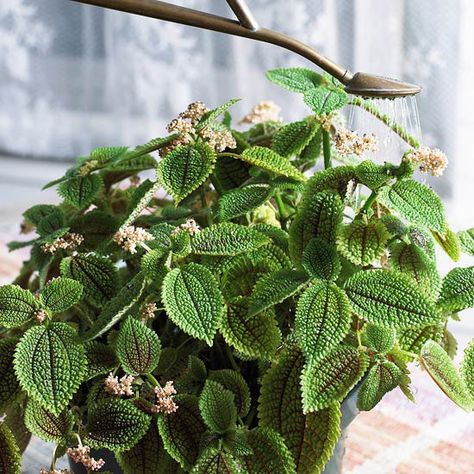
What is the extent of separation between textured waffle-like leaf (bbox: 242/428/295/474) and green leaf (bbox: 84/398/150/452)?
65 mm

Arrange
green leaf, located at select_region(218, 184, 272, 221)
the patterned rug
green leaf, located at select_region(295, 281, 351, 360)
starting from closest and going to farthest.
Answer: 1. green leaf, located at select_region(295, 281, 351, 360)
2. green leaf, located at select_region(218, 184, 272, 221)
3. the patterned rug

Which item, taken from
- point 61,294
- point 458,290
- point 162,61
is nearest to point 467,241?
point 458,290

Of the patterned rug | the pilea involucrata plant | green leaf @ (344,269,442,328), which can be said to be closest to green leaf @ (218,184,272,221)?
the pilea involucrata plant

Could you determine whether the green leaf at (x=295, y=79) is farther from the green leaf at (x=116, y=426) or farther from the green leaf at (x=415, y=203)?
the green leaf at (x=116, y=426)

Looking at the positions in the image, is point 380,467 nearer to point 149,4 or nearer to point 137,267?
point 137,267

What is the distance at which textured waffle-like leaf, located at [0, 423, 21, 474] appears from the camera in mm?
541

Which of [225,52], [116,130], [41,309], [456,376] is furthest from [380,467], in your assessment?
[116,130]

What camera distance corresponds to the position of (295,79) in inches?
26.4

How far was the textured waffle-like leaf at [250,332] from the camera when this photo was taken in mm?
527

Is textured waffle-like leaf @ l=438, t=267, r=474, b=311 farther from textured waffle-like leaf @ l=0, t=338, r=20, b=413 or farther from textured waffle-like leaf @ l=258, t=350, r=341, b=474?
textured waffle-like leaf @ l=0, t=338, r=20, b=413

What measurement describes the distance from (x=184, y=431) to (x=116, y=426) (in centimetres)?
4

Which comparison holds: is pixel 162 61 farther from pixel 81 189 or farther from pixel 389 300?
pixel 389 300

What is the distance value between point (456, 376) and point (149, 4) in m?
0.29

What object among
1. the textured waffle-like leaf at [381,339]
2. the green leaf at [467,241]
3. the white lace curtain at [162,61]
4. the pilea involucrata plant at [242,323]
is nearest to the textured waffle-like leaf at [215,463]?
the pilea involucrata plant at [242,323]
